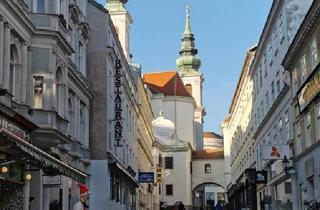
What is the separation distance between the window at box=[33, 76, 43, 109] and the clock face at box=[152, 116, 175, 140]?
7152 cm

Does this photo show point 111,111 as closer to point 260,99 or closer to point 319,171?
point 260,99

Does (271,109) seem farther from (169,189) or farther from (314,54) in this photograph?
(169,189)

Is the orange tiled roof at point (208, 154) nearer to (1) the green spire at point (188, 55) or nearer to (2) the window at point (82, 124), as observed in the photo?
(1) the green spire at point (188, 55)

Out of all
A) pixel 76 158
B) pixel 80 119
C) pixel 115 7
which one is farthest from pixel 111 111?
pixel 115 7

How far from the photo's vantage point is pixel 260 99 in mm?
48188

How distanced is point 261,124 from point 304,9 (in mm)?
13149

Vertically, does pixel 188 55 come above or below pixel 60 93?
above

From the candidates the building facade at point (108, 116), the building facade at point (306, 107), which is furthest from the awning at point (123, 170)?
the building facade at point (306, 107)

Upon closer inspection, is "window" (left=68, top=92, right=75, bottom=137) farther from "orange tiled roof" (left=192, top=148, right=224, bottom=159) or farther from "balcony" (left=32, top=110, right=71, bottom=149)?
"orange tiled roof" (left=192, top=148, right=224, bottom=159)

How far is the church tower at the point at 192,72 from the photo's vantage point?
11969 cm

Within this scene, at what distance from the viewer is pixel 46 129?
A: 23953 mm

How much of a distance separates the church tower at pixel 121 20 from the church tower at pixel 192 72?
36790 mm

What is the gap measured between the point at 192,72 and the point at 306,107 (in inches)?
3922

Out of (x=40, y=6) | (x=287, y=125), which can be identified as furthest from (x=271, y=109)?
(x=40, y=6)
